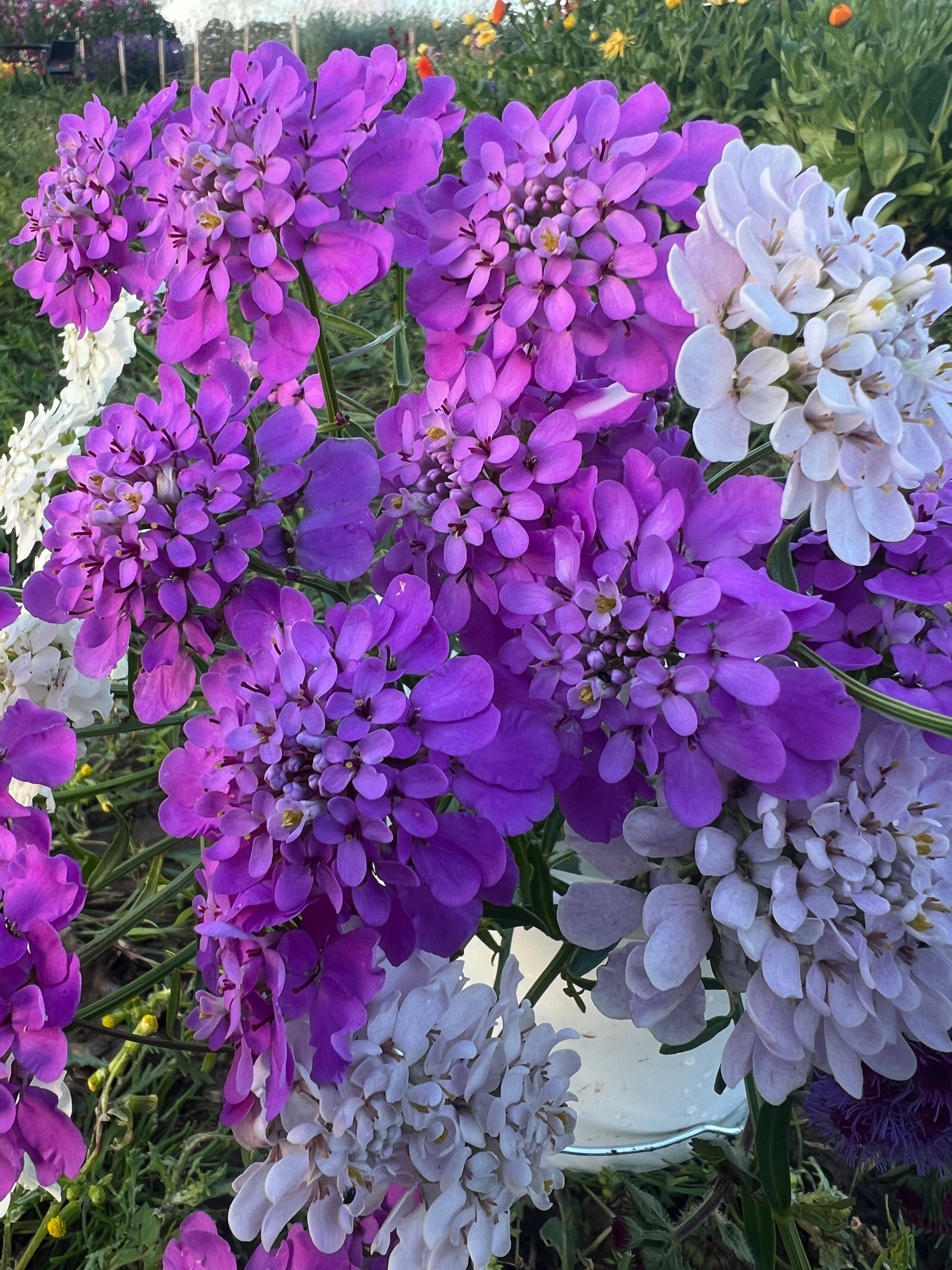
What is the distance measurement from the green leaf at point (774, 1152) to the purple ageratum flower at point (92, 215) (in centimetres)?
45

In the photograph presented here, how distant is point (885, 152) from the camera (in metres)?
1.57

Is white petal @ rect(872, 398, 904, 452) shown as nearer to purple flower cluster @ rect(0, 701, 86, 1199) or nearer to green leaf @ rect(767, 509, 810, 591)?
green leaf @ rect(767, 509, 810, 591)

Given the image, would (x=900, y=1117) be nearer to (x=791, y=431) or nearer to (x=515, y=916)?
(x=515, y=916)

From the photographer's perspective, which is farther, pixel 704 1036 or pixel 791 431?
pixel 704 1036

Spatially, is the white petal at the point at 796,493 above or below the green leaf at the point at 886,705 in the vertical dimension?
above

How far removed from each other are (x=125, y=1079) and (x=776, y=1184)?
2.17 feet

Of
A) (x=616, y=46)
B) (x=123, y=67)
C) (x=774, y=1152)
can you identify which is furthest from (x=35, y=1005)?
(x=123, y=67)

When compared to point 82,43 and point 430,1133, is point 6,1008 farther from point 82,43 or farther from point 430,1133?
point 82,43

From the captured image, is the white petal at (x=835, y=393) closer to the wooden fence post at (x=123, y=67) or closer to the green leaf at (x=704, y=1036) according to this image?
the green leaf at (x=704, y=1036)

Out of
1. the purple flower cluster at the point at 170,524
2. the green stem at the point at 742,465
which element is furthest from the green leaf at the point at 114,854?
the green stem at the point at 742,465

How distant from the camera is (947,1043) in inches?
13.5

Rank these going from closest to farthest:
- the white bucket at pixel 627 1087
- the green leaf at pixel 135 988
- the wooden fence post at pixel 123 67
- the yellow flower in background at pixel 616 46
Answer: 1. the green leaf at pixel 135 988
2. the white bucket at pixel 627 1087
3. the yellow flower in background at pixel 616 46
4. the wooden fence post at pixel 123 67

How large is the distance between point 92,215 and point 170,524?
0.20m

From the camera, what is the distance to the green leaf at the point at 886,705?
33cm
